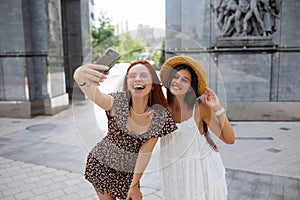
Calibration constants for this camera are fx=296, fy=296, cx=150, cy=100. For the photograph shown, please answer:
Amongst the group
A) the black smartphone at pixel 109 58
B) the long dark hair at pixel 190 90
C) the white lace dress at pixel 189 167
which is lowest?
the white lace dress at pixel 189 167

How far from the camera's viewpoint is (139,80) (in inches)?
65.1

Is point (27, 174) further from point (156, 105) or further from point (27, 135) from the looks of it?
point (156, 105)

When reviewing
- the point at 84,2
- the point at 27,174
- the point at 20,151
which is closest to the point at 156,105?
the point at 27,174

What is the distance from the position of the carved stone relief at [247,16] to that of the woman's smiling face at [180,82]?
23.6 feet

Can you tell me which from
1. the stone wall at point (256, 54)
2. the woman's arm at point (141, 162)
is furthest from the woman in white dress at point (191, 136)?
the stone wall at point (256, 54)

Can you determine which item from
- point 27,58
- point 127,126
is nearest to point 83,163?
point 127,126

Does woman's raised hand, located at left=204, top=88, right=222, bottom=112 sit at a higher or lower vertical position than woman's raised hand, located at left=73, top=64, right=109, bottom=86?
lower

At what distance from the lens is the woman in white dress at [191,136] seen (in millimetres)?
1824

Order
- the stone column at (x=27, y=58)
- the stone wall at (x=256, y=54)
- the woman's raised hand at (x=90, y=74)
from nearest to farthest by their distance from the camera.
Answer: the woman's raised hand at (x=90, y=74)
the stone wall at (x=256, y=54)
the stone column at (x=27, y=58)

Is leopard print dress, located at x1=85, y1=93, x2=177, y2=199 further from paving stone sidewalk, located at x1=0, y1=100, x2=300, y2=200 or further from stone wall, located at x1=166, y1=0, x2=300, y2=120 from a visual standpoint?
stone wall, located at x1=166, y1=0, x2=300, y2=120

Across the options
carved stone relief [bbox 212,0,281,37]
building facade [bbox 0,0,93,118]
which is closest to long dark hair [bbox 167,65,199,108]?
carved stone relief [bbox 212,0,281,37]

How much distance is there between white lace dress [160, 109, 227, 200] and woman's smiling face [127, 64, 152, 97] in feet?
1.31

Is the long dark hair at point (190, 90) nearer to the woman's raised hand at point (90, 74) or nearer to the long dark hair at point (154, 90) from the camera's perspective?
the long dark hair at point (154, 90)

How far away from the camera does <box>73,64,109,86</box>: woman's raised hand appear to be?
1.60 metres
